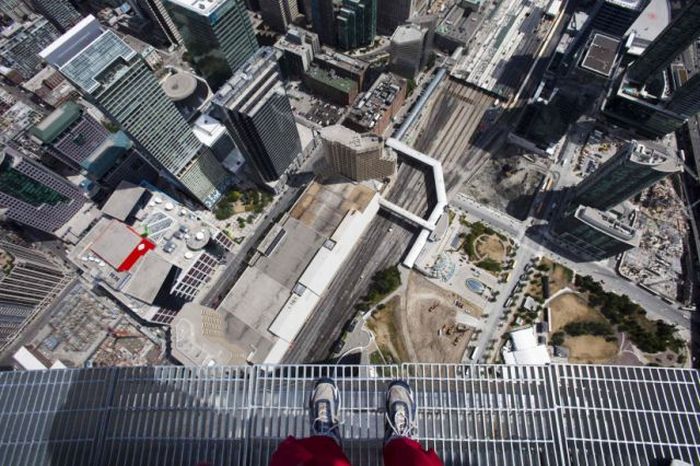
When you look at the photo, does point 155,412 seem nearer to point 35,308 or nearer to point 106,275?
point 106,275

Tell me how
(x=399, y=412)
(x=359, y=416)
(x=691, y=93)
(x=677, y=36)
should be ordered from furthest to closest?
1. (x=691, y=93)
2. (x=677, y=36)
3. (x=359, y=416)
4. (x=399, y=412)

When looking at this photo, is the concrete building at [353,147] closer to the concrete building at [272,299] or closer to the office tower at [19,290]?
the concrete building at [272,299]

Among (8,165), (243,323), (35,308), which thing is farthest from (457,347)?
(8,165)

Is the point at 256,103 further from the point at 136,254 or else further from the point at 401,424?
the point at 401,424

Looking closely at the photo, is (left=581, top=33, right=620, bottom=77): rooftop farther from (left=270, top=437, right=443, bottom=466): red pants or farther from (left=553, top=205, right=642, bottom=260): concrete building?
(left=270, top=437, right=443, bottom=466): red pants

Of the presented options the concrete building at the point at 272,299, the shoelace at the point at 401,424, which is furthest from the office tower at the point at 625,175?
the shoelace at the point at 401,424

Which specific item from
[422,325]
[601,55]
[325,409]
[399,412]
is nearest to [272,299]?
[422,325]

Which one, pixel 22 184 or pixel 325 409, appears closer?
pixel 325 409

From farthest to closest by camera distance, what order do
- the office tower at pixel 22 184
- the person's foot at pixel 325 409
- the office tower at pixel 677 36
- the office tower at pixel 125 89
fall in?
the office tower at pixel 22 184 < the office tower at pixel 677 36 < the office tower at pixel 125 89 < the person's foot at pixel 325 409
